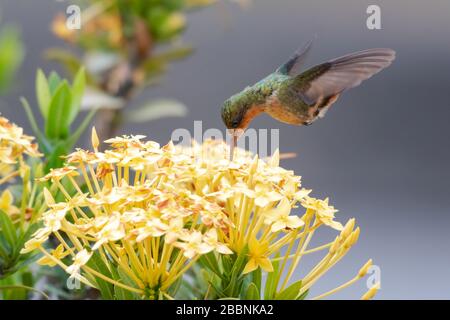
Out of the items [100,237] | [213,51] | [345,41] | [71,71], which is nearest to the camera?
[100,237]

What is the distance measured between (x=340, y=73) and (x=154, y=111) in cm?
54

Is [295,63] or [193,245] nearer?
[193,245]

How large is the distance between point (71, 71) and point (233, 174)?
30.2 inches

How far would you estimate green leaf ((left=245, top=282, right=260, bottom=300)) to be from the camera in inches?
23.6

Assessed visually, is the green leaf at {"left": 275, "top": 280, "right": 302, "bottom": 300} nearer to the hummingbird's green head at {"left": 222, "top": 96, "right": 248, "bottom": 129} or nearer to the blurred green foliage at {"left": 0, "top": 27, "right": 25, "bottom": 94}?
the hummingbird's green head at {"left": 222, "top": 96, "right": 248, "bottom": 129}

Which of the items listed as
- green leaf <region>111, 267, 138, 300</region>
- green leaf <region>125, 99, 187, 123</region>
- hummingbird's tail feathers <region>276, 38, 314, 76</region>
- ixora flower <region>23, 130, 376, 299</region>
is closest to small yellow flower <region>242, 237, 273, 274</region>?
ixora flower <region>23, 130, 376, 299</region>

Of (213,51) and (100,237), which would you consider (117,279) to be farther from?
(213,51)

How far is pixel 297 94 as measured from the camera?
2.67 ft

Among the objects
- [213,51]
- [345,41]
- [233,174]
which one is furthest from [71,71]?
[213,51]

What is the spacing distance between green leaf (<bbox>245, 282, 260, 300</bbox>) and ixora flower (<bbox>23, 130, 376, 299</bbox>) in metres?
0.01

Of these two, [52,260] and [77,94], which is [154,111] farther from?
[52,260]

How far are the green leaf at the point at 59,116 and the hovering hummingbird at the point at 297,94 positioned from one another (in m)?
0.20

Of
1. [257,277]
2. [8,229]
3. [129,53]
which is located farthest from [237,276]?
[129,53]
